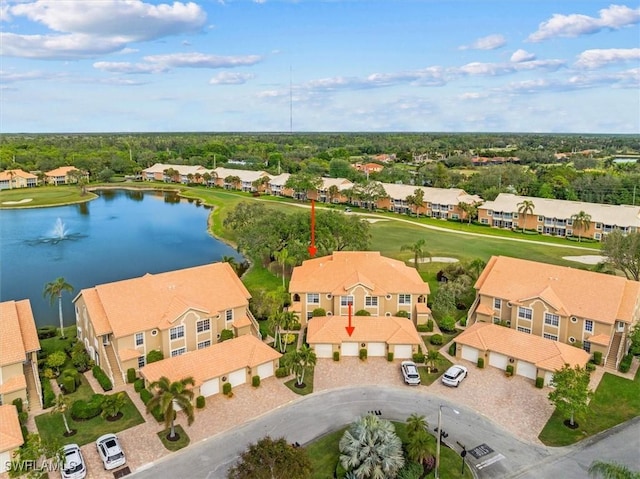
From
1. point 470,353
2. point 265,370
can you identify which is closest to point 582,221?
point 470,353

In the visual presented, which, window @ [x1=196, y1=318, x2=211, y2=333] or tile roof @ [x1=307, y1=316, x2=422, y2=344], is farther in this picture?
window @ [x1=196, y1=318, x2=211, y2=333]

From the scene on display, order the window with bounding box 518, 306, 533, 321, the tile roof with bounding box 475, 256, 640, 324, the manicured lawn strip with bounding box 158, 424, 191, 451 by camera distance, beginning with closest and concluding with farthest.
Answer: the manicured lawn strip with bounding box 158, 424, 191, 451 < the tile roof with bounding box 475, 256, 640, 324 < the window with bounding box 518, 306, 533, 321

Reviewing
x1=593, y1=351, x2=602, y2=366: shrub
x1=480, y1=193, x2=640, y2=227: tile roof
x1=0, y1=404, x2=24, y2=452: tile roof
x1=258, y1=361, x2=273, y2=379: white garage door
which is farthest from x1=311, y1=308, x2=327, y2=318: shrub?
x1=480, y1=193, x2=640, y2=227: tile roof

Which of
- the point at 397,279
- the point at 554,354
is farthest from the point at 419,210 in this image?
the point at 554,354

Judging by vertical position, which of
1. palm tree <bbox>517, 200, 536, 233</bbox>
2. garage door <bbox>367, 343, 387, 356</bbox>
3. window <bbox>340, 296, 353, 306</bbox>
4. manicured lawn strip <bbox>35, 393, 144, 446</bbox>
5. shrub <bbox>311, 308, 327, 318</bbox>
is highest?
palm tree <bbox>517, 200, 536, 233</bbox>

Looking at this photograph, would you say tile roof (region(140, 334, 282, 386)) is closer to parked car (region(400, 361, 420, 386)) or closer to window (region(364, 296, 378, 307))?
parked car (region(400, 361, 420, 386))

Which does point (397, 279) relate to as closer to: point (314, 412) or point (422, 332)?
point (422, 332)

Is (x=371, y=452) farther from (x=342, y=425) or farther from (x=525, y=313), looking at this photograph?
(x=525, y=313)
